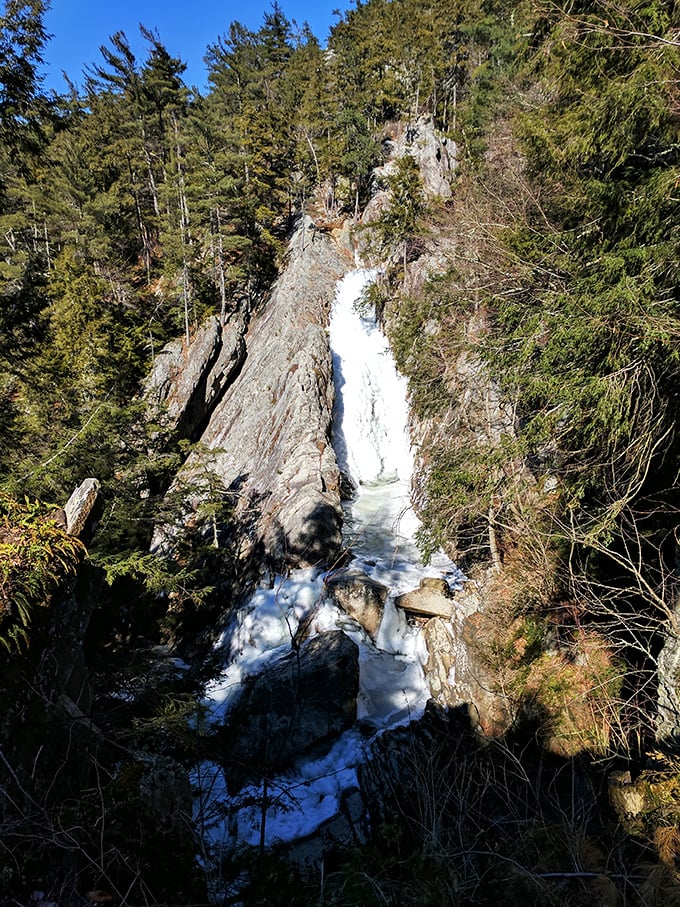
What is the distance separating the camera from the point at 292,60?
39.2 m

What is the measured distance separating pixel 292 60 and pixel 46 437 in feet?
151

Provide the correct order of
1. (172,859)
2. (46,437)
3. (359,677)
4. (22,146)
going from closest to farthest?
(172,859), (22,146), (359,677), (46,437)

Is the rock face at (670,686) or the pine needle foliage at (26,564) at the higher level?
the pine needle foliage at (26,564)

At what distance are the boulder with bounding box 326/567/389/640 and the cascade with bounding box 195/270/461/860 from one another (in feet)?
0.56

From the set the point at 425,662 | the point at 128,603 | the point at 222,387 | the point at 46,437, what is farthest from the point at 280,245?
the point at 425,662

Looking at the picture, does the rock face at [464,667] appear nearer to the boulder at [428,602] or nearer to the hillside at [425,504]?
the hillside at [425,504]

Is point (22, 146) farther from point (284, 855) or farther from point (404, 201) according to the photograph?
point (404, 201)

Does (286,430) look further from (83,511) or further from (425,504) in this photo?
(83,511)

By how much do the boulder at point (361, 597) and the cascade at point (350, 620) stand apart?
169 millimetres

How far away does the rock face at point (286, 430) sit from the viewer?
12.0 metres

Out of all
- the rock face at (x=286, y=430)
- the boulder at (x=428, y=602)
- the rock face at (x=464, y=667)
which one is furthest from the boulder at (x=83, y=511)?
the rock face at (x=286, y=430)

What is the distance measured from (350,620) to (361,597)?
21.6 inches

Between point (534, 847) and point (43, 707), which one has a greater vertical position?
point (43, 707)

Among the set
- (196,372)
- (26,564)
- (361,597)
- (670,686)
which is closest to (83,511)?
(26,564)
